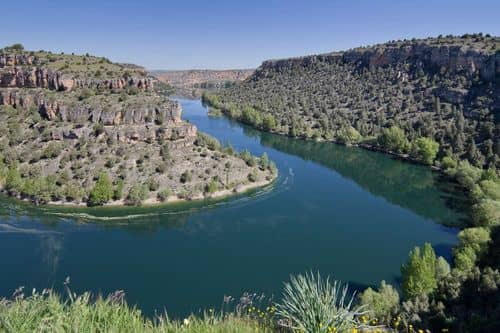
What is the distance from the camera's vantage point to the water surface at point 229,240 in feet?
115

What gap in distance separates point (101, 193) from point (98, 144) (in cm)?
1379

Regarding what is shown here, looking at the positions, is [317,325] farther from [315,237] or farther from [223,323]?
[315,237]

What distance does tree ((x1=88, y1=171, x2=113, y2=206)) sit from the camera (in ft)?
172

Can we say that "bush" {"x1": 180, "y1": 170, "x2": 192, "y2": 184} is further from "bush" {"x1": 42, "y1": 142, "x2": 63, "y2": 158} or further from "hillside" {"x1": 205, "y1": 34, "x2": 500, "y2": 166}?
"hillside" {"x1": 205, "y1": 34, "x2": 500, "y2": 166}

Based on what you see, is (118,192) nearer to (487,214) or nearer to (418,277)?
(418,277)

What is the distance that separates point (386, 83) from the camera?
4651 inches

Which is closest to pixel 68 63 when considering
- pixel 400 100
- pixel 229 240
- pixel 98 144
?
pixel 98 144

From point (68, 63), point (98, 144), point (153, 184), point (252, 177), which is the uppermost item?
point (68, 63)

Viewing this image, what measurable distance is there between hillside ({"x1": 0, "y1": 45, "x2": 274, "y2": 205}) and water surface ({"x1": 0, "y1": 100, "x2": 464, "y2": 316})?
342 cm

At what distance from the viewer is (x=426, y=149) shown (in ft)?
242

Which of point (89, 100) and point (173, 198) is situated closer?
point (173, 198)

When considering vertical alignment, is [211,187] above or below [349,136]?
below

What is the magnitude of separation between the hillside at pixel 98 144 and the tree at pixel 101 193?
0.13 meters

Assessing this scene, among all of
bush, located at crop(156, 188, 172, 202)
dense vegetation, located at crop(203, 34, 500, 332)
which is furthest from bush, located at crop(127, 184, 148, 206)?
dense vegetation, located at crop(203, 34, 500, 332)
